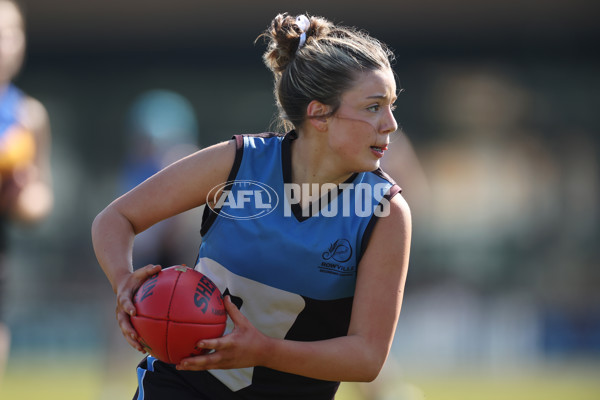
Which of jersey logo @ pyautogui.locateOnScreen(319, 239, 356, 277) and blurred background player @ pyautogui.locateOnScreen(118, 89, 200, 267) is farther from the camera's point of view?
blurred background player @ pyautogui.locateOnScreen(118, 89, 200, 267)

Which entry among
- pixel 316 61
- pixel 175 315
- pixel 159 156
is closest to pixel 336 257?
Answer: pixel 175 315

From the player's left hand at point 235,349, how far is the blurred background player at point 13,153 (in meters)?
2.66

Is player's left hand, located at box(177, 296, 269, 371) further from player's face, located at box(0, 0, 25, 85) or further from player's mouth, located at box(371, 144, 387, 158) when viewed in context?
player's face, located at box(0, 0, 25, 85)

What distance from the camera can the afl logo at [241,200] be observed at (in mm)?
3172

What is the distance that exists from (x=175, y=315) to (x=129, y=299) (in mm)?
191

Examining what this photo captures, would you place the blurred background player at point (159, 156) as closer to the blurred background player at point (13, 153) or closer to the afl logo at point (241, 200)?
the blurred background player at point (13, 153)

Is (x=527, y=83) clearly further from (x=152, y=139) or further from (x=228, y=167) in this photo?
(x=228, y=167)

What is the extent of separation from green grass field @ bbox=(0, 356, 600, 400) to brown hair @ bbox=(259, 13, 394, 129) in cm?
275

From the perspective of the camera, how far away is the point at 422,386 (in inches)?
313

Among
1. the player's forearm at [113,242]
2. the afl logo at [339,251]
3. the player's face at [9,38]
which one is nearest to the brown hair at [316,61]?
the afl logo at [339,251]

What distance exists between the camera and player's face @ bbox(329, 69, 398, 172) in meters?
3.13

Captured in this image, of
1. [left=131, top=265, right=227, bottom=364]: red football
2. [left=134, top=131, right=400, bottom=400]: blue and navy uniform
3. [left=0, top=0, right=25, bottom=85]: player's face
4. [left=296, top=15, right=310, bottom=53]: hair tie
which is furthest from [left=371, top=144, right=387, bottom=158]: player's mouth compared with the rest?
[left=0, top=0, right=25, bottom=85]: player's face

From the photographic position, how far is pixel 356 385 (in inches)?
212

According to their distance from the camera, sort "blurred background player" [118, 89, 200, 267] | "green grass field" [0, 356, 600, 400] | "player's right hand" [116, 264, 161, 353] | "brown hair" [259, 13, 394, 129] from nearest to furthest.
Result: "player's right hand" [116, 264, 161, 353] < "brown hair" [259, 13, 394, 129] < "blurred background player" [118, 89, 200, 267] < "green grass field" [0, 356, 600, 400]
